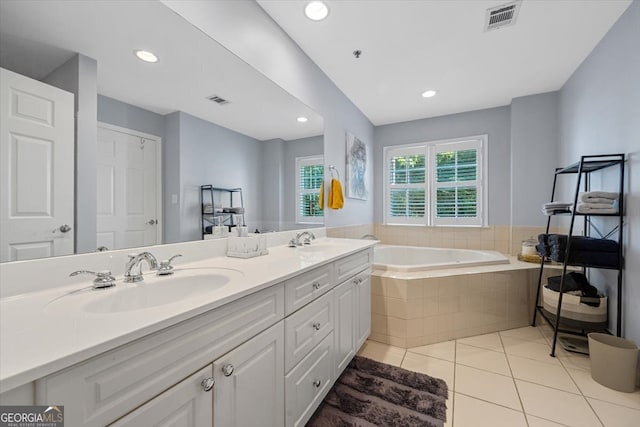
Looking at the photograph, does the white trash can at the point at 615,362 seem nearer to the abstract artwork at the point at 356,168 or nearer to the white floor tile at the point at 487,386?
the white floor tile at the point at 487,386

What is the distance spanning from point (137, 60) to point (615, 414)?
2.91m

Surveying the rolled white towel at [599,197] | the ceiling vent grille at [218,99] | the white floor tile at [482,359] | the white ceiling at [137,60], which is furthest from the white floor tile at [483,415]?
the ceiling vent grille at [218,99]

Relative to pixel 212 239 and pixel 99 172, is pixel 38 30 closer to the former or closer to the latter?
pixel 99 172

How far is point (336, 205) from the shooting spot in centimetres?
256

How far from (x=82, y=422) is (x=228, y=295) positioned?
0.36 m

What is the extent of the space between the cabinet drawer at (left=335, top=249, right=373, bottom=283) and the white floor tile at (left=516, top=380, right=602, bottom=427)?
46.7 inches

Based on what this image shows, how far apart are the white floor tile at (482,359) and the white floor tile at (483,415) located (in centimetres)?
40

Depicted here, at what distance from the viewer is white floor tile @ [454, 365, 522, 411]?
5.07 feet

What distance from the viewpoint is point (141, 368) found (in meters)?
0.59

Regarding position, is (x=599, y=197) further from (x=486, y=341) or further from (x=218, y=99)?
(x=218, y=99)

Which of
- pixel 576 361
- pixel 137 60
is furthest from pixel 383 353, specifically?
pixel 137 60

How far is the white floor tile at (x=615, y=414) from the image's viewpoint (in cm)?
136

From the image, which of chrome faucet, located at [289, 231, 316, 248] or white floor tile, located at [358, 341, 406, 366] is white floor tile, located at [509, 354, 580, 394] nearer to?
white floor tile, located at [358, 341, 406, 366]

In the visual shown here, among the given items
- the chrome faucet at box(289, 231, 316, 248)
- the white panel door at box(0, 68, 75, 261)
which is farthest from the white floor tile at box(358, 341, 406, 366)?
the white panel door at box(0, 68, 75, 261)
